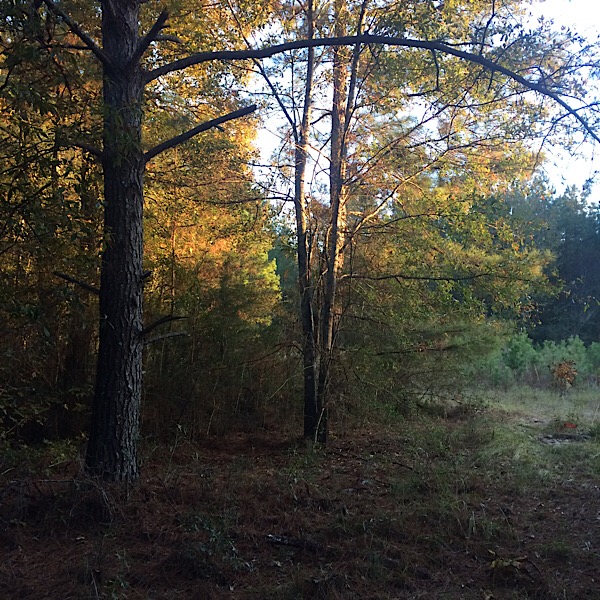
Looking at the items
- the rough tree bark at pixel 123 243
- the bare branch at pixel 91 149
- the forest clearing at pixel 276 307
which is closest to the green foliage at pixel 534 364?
the forest clearing at pixel 276 307

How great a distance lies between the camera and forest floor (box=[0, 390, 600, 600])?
159 inches

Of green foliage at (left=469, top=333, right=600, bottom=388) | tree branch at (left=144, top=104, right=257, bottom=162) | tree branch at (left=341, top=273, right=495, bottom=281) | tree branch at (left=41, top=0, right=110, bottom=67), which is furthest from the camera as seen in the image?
green foliage at (left=469, top=333, right=600, bottom=388)

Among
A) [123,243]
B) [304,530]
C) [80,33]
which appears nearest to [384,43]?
[80,33]

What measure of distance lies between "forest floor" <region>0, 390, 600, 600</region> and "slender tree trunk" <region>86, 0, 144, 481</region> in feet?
1.18

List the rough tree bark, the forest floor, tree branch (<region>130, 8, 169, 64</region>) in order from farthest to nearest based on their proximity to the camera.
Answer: the rough tree bark, tree branch (<region>130, 8, 169, 64</region>), the forest floor

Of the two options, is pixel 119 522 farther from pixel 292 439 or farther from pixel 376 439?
pixel 376 439

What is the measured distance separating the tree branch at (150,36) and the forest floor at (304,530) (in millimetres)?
3698

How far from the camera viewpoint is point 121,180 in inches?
A: 212

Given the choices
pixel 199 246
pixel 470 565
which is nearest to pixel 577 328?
pixel 199 246

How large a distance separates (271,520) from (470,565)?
1.68 meters

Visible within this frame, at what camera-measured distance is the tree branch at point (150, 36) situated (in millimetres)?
4922

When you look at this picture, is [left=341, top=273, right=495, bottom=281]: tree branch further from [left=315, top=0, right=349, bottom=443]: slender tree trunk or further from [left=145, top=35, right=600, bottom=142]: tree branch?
[left=145, top=35, right=600, bottom=142]: tree branch

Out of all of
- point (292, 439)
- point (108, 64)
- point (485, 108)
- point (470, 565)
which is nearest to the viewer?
point (470, 565)

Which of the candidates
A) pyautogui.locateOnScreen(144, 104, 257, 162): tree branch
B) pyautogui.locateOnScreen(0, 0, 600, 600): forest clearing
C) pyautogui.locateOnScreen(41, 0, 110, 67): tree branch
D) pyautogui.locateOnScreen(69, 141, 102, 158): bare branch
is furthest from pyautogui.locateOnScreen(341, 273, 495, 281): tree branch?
pyautogui.locateOnScreen(41, 0, 110, 67): tree branch
